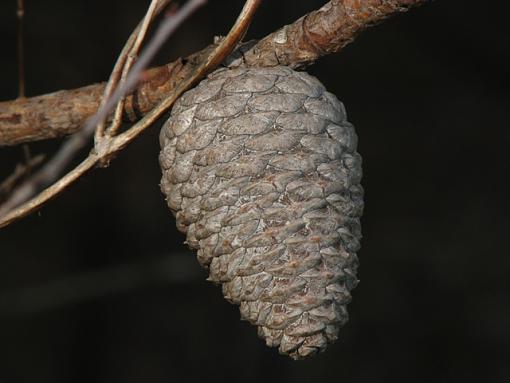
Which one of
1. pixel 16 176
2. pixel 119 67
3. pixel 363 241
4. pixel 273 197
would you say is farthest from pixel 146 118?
pixel 363 241

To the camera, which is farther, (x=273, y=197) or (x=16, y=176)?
(x=16, y=176)

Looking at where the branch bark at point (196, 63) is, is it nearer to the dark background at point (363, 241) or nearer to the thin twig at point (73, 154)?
the thin twig at point (73, 154)

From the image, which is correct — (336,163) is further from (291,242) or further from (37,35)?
(37,35)

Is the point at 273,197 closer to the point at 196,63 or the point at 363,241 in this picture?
the point at 196,63

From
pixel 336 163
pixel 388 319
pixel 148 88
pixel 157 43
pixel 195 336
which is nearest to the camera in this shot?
pixel 157 43

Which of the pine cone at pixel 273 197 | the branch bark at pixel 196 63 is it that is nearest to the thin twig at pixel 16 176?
the branch bark at pixel 196 63

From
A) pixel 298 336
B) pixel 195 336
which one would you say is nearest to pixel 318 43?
pixel 298 336

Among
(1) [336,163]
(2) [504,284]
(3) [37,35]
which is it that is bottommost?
(2) [504,284]
